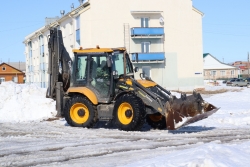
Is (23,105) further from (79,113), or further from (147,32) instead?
(147,32)

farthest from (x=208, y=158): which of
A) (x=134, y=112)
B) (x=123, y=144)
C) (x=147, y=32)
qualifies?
(x=147, y=32)

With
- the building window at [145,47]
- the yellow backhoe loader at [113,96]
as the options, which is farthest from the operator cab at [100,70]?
the building window at [145,47]

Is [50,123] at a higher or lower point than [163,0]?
lower

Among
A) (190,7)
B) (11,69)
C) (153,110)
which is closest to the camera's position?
(153,110)

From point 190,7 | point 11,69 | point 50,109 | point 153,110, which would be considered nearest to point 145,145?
point 153,110

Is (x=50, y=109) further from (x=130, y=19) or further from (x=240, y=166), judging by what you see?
(x=130, y=19)

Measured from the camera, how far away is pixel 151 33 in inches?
1877

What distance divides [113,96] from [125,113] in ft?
2.51

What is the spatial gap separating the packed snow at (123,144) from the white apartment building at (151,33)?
2762 centimetres

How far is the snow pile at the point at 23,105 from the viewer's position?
62.9 feet

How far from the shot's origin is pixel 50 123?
1681cm

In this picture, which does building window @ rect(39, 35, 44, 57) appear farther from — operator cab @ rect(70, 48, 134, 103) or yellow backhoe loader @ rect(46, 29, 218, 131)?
operator cab @ rect(70, 48, 134, 103)

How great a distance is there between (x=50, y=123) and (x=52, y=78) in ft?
5.71

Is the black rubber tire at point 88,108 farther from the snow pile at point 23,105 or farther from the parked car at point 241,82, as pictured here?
the parked car at point 241,82
